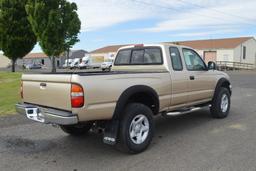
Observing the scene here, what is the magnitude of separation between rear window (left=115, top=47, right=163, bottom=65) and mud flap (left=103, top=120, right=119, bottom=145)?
1952 mm

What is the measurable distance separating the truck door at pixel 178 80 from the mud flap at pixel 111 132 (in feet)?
5.45

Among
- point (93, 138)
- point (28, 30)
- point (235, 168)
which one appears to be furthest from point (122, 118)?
point (28, 30)

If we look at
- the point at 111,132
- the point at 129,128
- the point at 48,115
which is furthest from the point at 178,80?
the point at 48,115

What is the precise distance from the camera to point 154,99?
5.67 metres

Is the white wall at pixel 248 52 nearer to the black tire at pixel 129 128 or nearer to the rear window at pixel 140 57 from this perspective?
the rear window at pixel 140 57

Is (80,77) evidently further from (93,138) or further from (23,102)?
(93,138)

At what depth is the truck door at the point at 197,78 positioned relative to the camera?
6.73 m

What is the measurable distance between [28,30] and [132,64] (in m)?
17.4

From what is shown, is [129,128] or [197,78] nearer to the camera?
[129,128]

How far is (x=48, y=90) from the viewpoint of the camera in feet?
16.2

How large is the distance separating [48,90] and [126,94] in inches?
50.5

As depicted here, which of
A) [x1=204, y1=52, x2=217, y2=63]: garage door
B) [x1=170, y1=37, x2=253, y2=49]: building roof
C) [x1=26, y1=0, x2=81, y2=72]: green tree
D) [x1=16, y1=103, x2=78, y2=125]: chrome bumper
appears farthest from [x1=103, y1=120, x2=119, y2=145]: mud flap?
[x1=204, y1=52, x2=217, y2=63]: garage door

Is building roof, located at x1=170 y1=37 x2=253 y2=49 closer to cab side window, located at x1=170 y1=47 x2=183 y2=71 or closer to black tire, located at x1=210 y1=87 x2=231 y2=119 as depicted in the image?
black tire, located at x1=210 y1=87 x2=231 y2=119

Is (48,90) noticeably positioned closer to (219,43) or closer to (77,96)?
(77,96)
